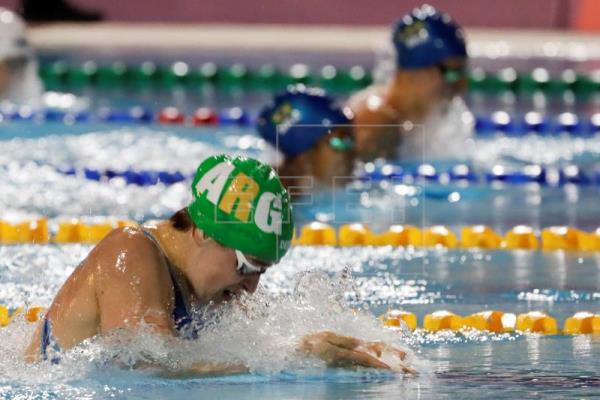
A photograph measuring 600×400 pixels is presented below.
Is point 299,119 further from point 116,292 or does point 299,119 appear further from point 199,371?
point 116,292

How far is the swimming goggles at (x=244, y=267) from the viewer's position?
10.5ft

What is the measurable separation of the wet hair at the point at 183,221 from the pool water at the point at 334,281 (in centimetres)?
26

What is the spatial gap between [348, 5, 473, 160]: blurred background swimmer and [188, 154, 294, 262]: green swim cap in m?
3.51

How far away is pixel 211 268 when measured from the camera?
3240mm

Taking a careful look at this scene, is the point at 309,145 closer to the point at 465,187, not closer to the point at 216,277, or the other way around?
the point at 465,187

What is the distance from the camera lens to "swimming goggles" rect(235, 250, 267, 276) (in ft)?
10.5

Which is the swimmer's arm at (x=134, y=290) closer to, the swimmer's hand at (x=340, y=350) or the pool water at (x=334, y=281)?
the pool water at (x=334, y=281)

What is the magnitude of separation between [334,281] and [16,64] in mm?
6476

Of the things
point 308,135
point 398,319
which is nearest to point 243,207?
point 398,319

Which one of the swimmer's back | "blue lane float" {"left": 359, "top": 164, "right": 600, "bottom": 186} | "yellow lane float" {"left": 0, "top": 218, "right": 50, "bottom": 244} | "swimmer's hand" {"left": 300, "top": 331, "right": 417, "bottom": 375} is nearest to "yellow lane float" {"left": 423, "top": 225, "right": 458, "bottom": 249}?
"blue lane float" {"left": 359, "top": 164, "right": 600, "bottom": 186}

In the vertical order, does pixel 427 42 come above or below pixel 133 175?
above

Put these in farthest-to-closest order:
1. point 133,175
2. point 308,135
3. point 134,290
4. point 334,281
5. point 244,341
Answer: point 133,175
point 308,135
point 334,281
point 244,341
point 134,290

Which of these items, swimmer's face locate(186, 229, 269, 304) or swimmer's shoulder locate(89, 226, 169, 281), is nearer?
swimmer's shoulder locate(89, 226, 169, 281)

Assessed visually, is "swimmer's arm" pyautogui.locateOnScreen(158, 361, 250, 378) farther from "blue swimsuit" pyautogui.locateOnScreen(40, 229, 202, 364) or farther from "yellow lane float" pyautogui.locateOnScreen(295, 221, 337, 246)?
"yellow lane float" pyautogui.locateOnScreen(295, 221, 337, 246)
